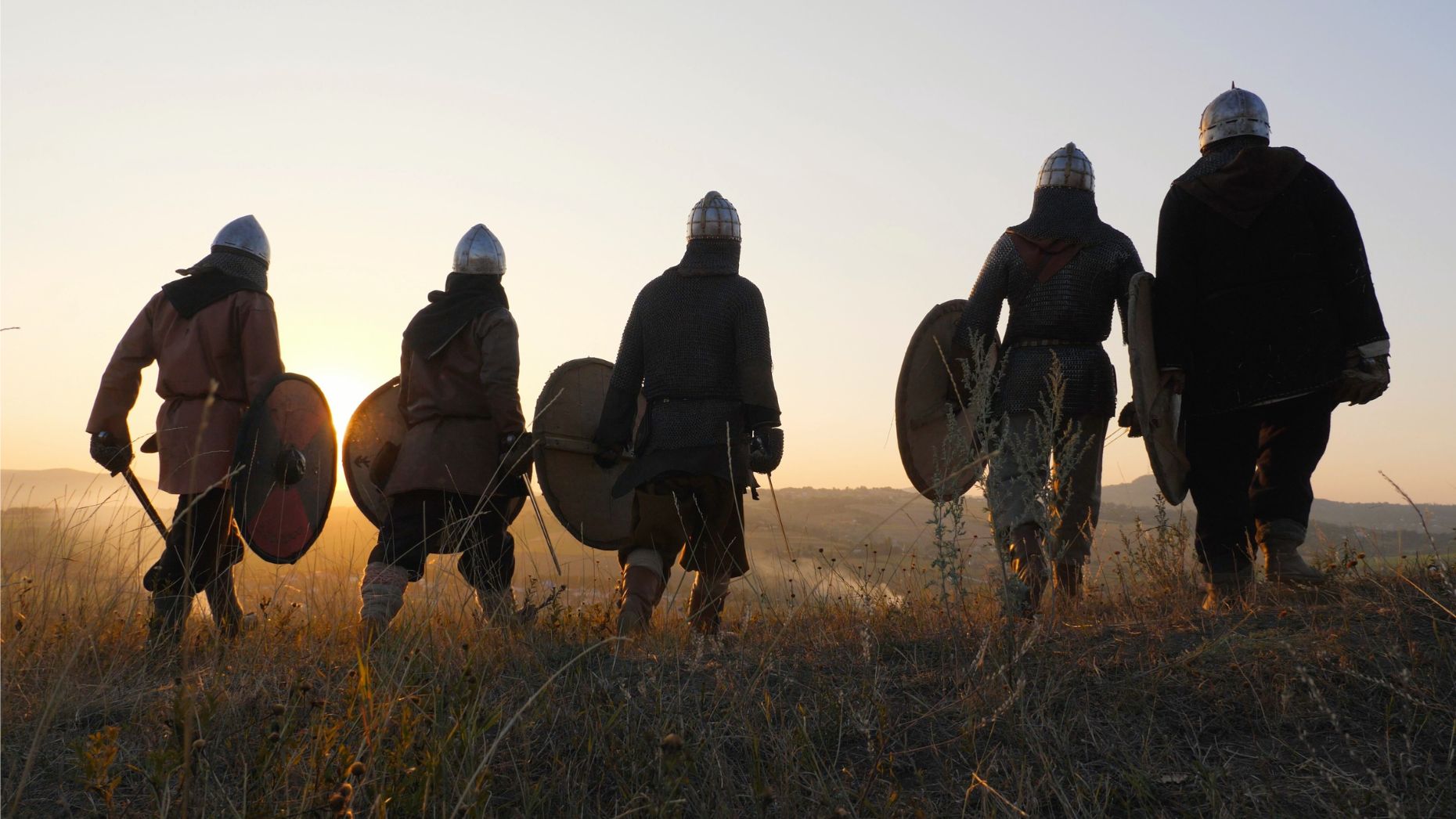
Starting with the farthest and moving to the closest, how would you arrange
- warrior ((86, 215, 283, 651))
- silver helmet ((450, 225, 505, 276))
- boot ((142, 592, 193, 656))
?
1. silver helmet ((450, 225, 505, 276))
2. warrior ((86, 215, 283, 651))
3. boot ((142, 592, 193, 656))

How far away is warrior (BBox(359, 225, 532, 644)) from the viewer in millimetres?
4520

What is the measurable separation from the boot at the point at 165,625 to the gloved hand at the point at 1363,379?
13.0 ft

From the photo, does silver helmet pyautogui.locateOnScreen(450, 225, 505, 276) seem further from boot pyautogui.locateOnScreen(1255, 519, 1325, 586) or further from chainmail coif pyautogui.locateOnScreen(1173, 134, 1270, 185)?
boot pyautogui.locateOnScreen(1255, 519, 1325, 586)

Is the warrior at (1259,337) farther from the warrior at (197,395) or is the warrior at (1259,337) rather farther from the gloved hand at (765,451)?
the warrior at (197,395)

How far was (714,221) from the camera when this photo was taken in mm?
4715

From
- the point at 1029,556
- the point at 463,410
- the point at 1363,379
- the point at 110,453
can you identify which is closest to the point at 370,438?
the point at 463,410

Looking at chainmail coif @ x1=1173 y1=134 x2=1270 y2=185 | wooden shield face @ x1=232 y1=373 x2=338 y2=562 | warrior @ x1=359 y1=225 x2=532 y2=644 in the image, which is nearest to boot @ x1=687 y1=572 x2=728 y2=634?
warrior @ x1=359 y1=225 x2=532 y2=644

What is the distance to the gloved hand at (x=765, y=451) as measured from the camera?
4.48 metres

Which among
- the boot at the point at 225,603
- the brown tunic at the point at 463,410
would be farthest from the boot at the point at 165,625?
the brown tunic at the point at 463,410

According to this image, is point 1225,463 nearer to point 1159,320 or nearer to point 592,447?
point 1159,320

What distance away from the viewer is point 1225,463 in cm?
392

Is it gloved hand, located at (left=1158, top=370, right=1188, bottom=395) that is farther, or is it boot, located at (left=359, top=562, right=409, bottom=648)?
boot, located at (left=359, top=562, right=409, bottom=648)

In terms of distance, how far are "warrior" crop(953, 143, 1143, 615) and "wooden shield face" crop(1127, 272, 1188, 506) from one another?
146 mm

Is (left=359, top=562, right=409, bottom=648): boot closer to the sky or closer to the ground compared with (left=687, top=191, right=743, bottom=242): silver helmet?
closer to the ground
